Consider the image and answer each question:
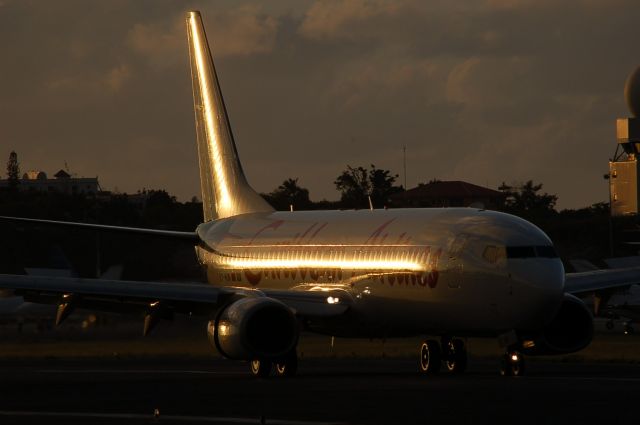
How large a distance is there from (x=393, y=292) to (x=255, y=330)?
3.37 meters

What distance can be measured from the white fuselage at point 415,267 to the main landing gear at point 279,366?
5.60 feet

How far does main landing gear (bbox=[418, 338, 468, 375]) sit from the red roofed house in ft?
308

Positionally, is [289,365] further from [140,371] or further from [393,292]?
[140,371]

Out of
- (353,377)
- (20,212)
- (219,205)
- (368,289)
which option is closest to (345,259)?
(368,289)

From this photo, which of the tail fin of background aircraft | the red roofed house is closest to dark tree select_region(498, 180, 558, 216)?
the red roofed house

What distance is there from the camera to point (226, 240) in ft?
153

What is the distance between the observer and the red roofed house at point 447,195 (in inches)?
5262

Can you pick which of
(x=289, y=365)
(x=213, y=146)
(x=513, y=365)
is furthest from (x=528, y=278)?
(x=213, y=146)

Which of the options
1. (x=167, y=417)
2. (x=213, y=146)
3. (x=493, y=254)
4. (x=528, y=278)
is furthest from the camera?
(x=213, y=146)

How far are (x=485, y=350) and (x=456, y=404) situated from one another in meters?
22.0

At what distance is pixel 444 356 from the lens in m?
37.5

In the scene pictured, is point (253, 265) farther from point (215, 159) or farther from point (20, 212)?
point (20, 212)

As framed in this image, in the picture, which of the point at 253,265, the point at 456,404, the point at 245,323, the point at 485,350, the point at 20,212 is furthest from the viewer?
the point at 20,212

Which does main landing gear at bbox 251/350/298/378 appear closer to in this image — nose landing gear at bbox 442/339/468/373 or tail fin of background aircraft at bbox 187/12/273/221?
nose landing gear at bbox 442/339/468/373
